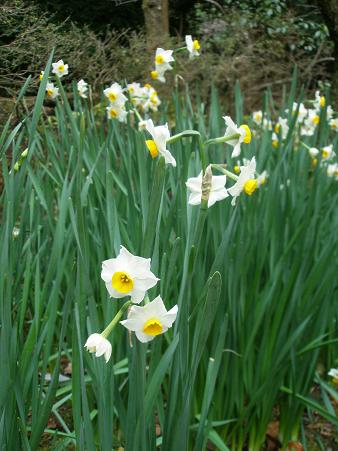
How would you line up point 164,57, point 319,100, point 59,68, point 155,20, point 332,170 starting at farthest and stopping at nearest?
1. point 155,20
2. point 319,100
3. point 332,170
4. point 164,57
5. point 59,68

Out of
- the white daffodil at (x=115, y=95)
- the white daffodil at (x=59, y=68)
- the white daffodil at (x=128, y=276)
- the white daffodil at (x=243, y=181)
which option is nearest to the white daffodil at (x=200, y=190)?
the white daffodil at (x=243, y=181)

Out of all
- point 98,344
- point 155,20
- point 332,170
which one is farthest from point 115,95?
point 155,20

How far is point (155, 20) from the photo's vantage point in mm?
4145

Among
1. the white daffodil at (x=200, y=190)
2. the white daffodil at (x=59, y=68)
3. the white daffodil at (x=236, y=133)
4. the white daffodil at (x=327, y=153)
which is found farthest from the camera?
the white daffodil at (x=327, y=153)

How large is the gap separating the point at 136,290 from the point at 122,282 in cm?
2

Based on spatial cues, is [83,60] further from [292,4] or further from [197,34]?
[292,4]

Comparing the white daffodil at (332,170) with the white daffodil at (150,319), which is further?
the white daffodil at (332,170)

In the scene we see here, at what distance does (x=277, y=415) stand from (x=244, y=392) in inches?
9.1

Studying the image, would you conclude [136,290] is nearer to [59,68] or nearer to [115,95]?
[59,68]

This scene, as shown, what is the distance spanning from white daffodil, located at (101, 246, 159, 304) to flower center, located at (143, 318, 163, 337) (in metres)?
0.04

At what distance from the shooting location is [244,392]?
1837 millimetres

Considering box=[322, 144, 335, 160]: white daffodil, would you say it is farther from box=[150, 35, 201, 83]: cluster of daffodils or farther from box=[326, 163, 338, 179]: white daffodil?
box=[150, 35, 201, 83]: cluster of daffodils

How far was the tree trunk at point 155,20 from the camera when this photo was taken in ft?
13.3

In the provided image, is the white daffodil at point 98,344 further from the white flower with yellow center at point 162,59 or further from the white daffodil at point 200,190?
the white flower with yellow center at point 162,59
